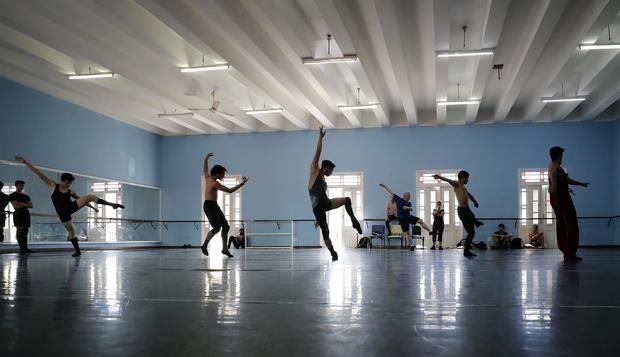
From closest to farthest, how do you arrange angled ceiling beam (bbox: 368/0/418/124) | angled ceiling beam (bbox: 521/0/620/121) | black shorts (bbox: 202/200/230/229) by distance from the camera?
black shorts (bbox: 202/200/230/229) → angled ceiling beam (bbox: 368/0/418/124) → angled ceiling beam (bbox: 521/0/620/121)

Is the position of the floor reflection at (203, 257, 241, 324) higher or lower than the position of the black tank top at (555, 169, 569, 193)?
lower

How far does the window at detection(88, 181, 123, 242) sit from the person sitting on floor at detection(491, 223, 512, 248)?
1297cm

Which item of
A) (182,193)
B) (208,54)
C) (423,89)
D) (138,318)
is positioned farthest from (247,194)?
(138,318)

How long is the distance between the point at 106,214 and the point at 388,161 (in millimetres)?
10379

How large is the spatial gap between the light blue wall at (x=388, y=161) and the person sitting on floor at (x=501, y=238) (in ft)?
3.54

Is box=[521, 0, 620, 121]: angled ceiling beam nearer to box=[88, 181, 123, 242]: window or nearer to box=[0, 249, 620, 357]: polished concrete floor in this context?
box=[0, 249, 620, 357]: polished concrete floor

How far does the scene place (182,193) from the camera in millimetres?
22562

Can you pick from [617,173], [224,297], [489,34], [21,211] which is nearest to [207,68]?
[21,211]

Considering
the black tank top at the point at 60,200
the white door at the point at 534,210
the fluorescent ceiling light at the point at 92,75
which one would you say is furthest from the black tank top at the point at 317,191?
the white door at the point at 534,210

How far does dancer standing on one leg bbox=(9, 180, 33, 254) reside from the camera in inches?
472

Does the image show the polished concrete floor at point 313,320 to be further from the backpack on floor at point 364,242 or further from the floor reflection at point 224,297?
the backpack on floor at point 364,242

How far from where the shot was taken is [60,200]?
907 centimetres

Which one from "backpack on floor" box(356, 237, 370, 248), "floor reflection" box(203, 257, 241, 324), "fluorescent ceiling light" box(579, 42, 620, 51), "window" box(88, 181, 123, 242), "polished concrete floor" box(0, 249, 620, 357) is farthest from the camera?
"backpack on floor" box(356, 237, 370, 248)

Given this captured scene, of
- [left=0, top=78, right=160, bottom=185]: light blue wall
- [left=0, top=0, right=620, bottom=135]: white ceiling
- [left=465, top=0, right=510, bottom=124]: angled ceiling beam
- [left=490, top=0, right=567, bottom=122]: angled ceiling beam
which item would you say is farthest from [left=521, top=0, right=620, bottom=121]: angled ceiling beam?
[left=0, top=78, right=160, bottom=185]: light blue wall
